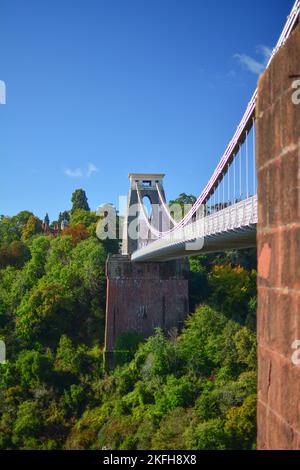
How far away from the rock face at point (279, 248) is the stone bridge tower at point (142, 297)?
20.6m

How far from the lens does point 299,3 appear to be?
21.7 ft

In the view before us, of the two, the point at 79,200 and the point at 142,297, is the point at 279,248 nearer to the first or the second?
the point at 142,297

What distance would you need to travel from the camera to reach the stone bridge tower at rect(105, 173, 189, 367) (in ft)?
74.7

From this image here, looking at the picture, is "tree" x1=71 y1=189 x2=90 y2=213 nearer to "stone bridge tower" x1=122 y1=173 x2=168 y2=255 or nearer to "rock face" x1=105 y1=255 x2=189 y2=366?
"stone bridge tower" x1=122 y1=173 x2=168 y2=255

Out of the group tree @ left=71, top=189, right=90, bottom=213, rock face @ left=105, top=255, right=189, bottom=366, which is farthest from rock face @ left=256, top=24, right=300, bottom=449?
tree @ left=71, top=189, right=90, bottom=213

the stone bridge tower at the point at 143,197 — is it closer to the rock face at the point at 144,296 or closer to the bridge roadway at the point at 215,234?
the rock face at the point at 144,296

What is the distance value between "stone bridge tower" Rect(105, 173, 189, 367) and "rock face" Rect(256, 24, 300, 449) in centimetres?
2056

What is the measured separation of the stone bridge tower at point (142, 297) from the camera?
22.8 metres

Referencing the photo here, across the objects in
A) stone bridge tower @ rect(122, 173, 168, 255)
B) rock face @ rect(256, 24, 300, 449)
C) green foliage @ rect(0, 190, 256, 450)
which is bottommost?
green foliage @ rect(0, 190, 256, 450)

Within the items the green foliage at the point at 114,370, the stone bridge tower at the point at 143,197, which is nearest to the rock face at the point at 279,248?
the green foliage at the point at 114,370

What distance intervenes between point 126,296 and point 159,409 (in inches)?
257

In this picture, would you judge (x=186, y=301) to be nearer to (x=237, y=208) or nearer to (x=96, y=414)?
(x=96, y=414)

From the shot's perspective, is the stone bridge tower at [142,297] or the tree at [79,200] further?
the tree at [79,200]

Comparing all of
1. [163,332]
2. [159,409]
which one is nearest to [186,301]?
[163,332]
